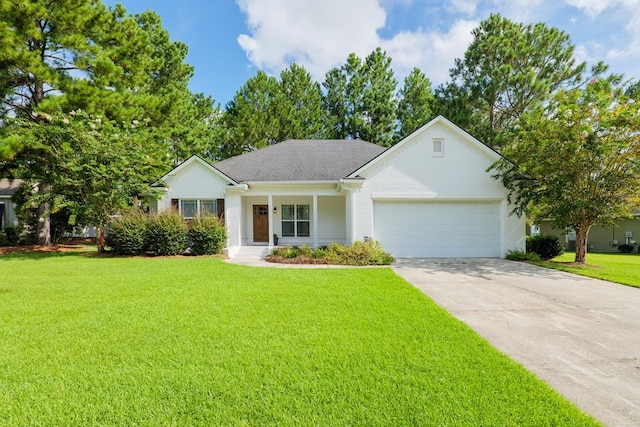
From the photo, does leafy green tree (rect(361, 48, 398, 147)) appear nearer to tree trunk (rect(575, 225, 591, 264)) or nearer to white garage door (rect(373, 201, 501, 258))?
white garage door (rect(373, 201, 501, 258))

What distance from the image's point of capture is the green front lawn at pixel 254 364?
2.68 metres

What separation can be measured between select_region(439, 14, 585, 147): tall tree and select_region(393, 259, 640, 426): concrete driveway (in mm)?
13621

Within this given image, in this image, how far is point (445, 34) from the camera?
50.8 feet

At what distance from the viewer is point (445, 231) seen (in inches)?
512

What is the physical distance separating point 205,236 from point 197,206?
90.0 inches

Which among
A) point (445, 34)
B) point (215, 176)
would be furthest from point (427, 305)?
point (445, 34)

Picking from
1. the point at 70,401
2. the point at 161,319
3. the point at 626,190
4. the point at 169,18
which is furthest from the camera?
the point at 169,18

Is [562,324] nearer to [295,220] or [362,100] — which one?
[295,220]

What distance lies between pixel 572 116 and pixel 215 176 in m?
14.7

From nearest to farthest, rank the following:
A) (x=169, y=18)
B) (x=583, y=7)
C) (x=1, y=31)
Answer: (x=583, y=7), (x=1, y=31), (x=169, y=18)

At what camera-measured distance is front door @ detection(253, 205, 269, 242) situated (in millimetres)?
15766

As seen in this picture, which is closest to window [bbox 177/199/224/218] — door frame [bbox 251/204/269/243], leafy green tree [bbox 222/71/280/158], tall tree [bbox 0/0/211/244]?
door frame [bbox 251/204/269/243]

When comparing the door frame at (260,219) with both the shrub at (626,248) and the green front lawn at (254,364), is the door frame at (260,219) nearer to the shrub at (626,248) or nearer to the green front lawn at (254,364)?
the green front lawn at (254,364)

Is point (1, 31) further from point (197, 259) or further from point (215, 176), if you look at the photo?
point (197, 259)
